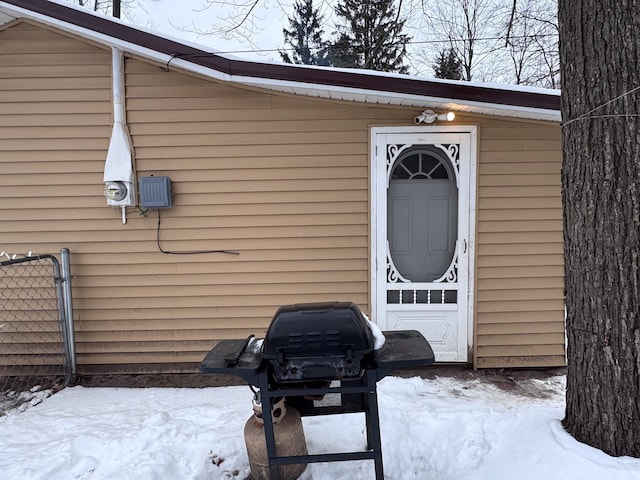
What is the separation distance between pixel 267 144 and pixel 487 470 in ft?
8.90

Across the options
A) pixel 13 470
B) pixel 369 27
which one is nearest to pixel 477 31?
pixel 369 27

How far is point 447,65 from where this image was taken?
11.6 meters

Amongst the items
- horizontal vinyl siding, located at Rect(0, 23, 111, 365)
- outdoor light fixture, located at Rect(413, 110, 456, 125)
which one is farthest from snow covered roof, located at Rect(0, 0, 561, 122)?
horizontal vinyl siding, located at Rect(0, 23, 111, 365)

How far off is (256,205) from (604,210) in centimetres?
247

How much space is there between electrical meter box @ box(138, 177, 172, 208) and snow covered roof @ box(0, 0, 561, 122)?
0.92 metres

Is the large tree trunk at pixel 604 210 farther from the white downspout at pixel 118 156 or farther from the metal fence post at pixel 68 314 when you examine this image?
the metal fence post at pixel 68 314

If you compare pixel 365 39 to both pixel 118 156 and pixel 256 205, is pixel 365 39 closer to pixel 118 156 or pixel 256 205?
pixel 256 205

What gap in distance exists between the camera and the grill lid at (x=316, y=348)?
162 cm

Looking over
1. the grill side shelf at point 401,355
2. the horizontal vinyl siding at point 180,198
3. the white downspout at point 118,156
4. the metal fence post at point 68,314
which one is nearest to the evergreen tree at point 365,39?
the horizontal vinyl siding at point 180,198

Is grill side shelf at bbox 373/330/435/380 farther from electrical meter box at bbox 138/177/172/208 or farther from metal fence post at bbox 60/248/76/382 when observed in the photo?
metal fence post at bbox 60/248/76/382

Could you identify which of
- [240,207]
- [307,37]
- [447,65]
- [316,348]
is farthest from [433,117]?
[447,65]

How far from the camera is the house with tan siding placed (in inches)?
128

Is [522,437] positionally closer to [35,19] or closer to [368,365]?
[368,365]

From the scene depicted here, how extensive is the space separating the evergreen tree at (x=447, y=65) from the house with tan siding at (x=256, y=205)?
31.1ft
